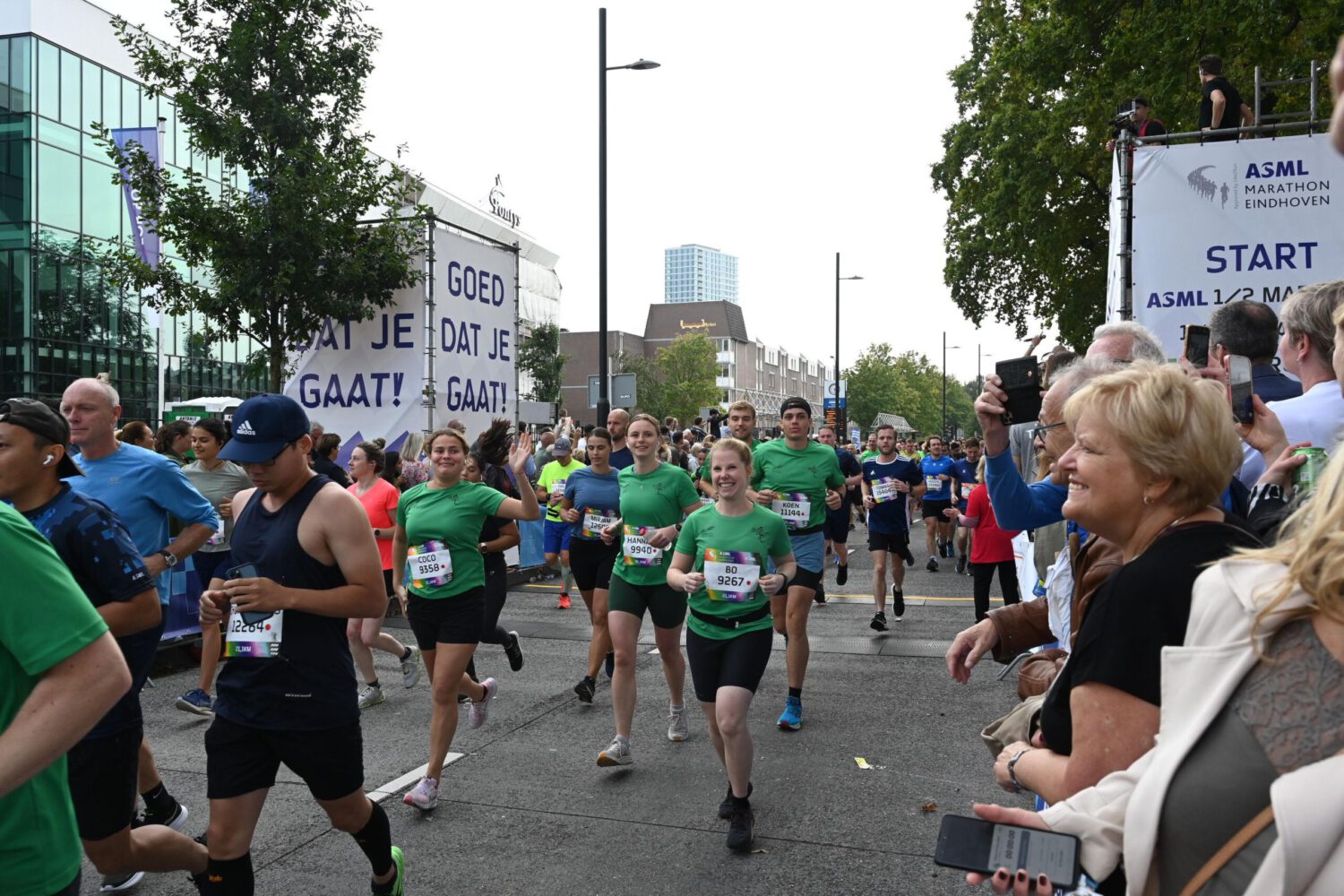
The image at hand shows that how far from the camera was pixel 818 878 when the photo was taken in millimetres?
4406

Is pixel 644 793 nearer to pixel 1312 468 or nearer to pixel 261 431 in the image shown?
pixel 261 431

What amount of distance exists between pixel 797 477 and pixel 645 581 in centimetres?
224

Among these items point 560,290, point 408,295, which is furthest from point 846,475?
point 560,290

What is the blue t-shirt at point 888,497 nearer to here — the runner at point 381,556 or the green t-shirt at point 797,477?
the green t-shirt at point 797,477

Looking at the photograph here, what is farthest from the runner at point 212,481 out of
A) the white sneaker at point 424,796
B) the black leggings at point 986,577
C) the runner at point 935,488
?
the runner at point 935,488

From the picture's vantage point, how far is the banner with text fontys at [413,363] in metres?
12.1

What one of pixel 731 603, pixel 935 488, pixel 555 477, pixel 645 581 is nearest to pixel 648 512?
pixel 645 581

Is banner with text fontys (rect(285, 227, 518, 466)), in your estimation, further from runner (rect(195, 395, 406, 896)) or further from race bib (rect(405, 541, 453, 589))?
runner (rect(195, 395, 406, 896))

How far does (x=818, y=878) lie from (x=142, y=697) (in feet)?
18.6

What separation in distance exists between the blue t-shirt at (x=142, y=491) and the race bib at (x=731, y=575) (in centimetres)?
263

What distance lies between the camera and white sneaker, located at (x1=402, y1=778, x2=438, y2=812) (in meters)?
5.22

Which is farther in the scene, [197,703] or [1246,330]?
[197,703]

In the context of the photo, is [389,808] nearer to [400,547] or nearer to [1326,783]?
[400,547]

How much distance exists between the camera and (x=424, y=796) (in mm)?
5227
